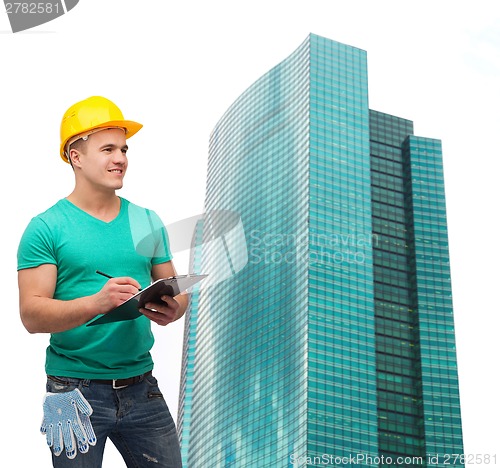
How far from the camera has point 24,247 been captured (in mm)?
3678

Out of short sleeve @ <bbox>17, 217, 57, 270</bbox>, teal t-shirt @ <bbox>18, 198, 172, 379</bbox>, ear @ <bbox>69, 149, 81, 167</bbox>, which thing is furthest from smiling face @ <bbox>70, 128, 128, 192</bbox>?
short sleeve @ <bbox>17, 217, 57, 270</bbox>

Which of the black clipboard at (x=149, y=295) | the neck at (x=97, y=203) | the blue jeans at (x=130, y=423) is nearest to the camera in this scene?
the black clipboard at (x=149, y=295)

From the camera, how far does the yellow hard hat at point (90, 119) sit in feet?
12.7

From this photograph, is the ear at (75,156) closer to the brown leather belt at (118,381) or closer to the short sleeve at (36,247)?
the short sleeve at (36,247)

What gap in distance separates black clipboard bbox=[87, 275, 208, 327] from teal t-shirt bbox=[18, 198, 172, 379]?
121 millimetres

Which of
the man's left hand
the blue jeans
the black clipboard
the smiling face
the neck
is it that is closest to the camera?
the black clipboard

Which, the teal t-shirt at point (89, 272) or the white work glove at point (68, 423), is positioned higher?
the teal t-shirt at point (89, 272)

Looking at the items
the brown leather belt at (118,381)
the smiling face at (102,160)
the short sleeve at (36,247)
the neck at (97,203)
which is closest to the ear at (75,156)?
the smiling face at (102,160)

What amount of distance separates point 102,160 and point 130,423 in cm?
133

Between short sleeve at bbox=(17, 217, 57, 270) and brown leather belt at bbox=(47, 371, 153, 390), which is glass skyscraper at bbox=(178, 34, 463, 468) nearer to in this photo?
brown leather belt at bbox=(47, 371, 153, 390)

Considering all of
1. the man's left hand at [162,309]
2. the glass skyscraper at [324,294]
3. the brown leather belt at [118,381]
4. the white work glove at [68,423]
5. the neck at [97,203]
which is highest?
the glass skyscraper at [324,294]

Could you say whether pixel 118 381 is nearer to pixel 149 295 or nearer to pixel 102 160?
A: pixel 149 295

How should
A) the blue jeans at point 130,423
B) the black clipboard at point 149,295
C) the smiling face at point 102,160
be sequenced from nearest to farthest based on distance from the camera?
the black clipboard at point 149,295, the blue jeans at point 130,423, the smiling face at point 102,160

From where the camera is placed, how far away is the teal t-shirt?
11.9ft
